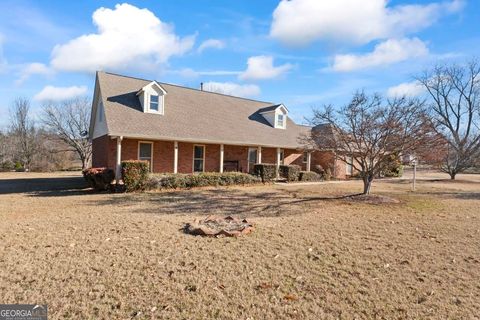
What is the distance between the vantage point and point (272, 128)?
23328mm

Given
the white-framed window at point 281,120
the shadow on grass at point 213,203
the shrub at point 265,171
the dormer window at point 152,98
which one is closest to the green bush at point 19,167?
the dormer window at point 152,98

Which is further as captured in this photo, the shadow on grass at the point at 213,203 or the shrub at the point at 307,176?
the shrub at the point at 307,176

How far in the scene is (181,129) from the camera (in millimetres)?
17531

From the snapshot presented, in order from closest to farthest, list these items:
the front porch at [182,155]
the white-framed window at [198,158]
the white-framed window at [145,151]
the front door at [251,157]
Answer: the front porch at [182,155]
the white-framed window at [145,151]
the white-framed window at [198,158]
the front door at [251,157]

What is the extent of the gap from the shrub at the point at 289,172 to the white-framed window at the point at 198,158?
17.4 feet

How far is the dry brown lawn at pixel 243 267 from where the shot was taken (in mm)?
3572

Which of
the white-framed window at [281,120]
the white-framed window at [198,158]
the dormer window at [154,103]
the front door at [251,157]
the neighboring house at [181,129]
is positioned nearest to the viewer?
the neighboring house at [181,129]

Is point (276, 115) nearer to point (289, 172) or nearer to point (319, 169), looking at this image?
point (319, 169)

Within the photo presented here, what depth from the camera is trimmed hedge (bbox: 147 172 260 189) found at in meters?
13.9

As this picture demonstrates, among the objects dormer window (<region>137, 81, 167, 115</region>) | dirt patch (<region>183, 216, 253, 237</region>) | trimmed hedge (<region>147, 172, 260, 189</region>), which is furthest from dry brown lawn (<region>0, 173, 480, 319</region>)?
dormer window (<region>137, 81, 167, 115</region>)

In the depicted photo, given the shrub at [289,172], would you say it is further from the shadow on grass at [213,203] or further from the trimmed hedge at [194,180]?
the shadow on grass at [213,203]

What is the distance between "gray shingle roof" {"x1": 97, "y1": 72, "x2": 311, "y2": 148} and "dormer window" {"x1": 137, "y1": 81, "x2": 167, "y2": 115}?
391 mm

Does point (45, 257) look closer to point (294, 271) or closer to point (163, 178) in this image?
point (294, 271)

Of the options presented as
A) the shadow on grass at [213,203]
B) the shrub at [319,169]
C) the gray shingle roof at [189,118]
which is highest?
the gray shingle roof at [189,118]
